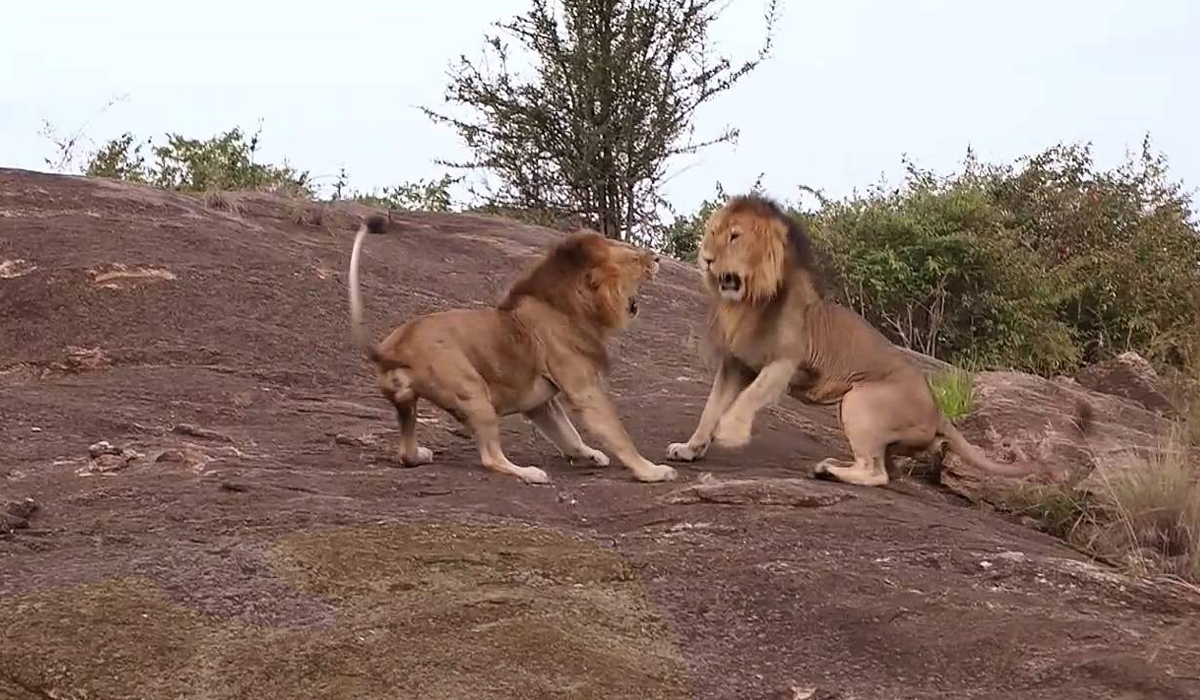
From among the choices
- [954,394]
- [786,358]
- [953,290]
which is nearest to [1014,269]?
[953,290]

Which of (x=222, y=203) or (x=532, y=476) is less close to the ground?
(x=222, y=203)

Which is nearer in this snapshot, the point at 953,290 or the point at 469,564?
the point at 469,564

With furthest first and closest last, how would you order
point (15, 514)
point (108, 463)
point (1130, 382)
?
point (1130, 382)
point (108, 463)
point (15, 514)

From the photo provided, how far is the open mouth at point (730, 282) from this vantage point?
754cm

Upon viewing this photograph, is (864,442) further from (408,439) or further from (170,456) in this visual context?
(170,456)

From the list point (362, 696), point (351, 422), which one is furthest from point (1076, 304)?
point (362, 696)

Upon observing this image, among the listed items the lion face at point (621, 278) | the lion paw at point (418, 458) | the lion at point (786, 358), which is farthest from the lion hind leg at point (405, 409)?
the lion at point (786, 358)

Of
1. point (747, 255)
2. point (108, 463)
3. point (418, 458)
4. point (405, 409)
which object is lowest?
point (108, 463)

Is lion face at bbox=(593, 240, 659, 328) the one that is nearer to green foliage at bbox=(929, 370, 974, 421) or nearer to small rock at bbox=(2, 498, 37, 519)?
green foliage at bbox=(929, 370, 974, 421)

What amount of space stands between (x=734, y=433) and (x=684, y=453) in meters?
0.28

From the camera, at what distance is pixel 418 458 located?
6918 mm

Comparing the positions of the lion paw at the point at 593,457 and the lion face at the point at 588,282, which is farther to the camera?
the lion paw at the point at 593,457

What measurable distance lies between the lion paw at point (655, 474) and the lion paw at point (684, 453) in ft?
2.15

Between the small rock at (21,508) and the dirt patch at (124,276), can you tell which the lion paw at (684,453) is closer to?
the small rock at (21,508)
